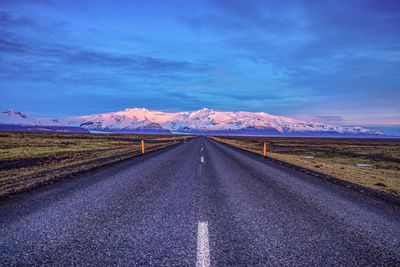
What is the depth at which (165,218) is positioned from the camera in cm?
657

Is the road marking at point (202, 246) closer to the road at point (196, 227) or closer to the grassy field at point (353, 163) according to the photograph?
the road at point (196, 227)

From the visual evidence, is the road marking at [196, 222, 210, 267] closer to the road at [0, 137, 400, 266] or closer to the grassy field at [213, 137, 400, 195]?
the road at [0, 137, 400, 266]

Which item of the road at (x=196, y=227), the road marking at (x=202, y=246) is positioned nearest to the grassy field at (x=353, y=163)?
the road at (x=196, y=227)

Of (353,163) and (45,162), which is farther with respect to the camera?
(353,163)

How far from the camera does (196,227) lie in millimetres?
5941

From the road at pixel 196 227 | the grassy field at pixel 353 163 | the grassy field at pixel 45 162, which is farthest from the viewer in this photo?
the grassy field at pixel 353 163

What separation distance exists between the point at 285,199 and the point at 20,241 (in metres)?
6.31

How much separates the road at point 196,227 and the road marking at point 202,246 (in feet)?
0.05

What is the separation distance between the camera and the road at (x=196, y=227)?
4.53 metres

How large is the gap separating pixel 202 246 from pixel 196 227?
1021 millimetres

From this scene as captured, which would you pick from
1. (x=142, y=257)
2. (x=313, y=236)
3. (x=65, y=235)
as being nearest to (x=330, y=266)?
(x=313, y=236)

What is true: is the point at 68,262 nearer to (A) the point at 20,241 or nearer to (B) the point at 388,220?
(A) the point at 20,241

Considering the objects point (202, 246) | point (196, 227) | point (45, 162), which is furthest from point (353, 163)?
point (202, 246)

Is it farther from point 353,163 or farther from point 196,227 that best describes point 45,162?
point 353,163
